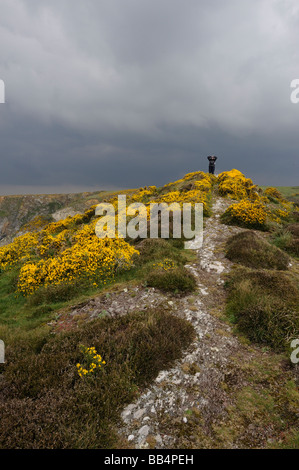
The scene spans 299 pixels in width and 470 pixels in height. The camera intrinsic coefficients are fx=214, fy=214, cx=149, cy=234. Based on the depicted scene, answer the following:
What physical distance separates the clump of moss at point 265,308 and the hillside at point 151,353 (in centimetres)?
4

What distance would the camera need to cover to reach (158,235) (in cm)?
1641

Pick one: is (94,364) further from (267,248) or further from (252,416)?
(267,248)

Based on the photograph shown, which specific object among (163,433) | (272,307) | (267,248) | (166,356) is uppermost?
(267,248)

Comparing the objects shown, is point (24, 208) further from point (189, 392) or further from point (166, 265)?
point (189, 392)

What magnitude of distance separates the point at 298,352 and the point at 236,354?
1612 millimetres

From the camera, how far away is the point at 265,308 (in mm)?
6867

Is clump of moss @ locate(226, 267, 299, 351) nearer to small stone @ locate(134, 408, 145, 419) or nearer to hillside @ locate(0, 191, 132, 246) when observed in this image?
small stone @ locate(134, 408, 145, 419)

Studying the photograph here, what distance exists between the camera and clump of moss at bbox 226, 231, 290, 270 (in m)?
11.3

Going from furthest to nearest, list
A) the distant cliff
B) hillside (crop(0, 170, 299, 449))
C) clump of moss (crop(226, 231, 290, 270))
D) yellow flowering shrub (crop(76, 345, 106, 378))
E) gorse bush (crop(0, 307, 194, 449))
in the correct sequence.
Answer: the distant cliff < clump of moss (crop(226, 231, 290, 270)) < yellow flowering shrub (crop(76, 345, 106, 378)) < hillside (crop(0, 170, 299, 449)) < gorse bush (crop(0, 307, 194, 449))

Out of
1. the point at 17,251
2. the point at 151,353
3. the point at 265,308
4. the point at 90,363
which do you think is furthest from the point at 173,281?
the point at 17,251

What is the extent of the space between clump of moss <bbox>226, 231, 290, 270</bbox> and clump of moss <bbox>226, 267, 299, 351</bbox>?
7.82ft

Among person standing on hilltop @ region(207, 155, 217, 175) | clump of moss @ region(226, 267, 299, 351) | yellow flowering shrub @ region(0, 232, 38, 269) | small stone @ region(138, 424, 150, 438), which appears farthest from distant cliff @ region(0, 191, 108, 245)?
small stone @ region(138, 424, 150, 438)

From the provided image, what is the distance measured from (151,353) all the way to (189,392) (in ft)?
3.92

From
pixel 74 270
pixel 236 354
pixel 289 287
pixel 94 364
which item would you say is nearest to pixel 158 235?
pixel 74 270
